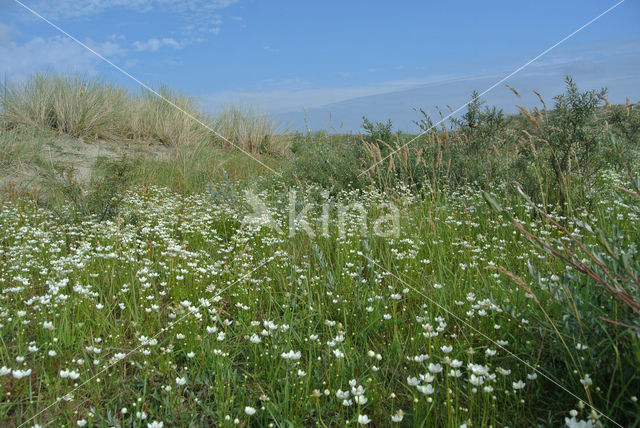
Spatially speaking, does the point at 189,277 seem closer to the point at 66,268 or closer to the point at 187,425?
the point at 66,268

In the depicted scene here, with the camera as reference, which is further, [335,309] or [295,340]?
[335,309]

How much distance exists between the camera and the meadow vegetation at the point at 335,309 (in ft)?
7.20

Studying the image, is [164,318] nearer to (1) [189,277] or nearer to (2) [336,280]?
(1) [189,277]

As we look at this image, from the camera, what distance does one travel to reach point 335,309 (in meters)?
3.27

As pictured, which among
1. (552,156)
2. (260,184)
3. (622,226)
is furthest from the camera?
(260,184)

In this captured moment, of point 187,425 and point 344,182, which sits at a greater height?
point 344,182

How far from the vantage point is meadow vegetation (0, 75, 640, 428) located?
2.19 metres

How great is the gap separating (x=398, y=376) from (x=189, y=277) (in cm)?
195

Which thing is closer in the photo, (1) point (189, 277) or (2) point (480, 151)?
(1) point (189, 277)

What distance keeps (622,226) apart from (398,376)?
336 cm

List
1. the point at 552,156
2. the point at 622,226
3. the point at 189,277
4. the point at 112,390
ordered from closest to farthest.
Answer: the point at 112,390
the point at 189,277
the point at 622,226
the point at 552,156

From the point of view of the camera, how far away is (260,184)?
846cm

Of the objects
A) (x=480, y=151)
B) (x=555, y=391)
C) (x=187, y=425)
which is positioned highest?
(x=480, y=151)

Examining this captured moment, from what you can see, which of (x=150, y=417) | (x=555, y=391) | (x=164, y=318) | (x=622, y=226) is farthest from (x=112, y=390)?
(x=622, y=226)
